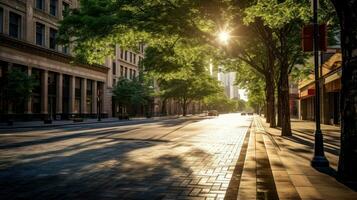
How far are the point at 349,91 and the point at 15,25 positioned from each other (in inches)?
1617

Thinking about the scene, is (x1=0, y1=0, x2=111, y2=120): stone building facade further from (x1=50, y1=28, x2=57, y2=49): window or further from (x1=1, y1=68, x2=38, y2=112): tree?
(x1=1, y1=68, x2=38, y2=112): tree

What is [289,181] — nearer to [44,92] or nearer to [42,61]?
[42,61]

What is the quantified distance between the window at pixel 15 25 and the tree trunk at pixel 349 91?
39.8m

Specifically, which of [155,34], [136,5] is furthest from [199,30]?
[136,5]

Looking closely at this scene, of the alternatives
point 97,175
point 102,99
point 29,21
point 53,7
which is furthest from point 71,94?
point 97,175

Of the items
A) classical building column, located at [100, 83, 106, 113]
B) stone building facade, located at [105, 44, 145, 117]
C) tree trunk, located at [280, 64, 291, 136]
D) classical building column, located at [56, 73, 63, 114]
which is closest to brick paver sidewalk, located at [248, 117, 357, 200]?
tree trunk, located at [280, 64, 291, 136]

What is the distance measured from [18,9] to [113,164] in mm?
37443

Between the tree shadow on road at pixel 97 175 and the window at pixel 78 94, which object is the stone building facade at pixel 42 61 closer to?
the window at pixel 78 94

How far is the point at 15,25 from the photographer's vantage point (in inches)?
1661

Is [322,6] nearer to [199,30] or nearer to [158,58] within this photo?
[199,30]

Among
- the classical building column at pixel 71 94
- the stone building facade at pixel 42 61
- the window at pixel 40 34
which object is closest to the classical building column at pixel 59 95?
the stone building facade at pixel 42 61

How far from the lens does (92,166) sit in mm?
9922

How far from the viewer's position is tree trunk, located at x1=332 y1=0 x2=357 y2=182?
24.5 ft

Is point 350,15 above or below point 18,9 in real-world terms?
below
